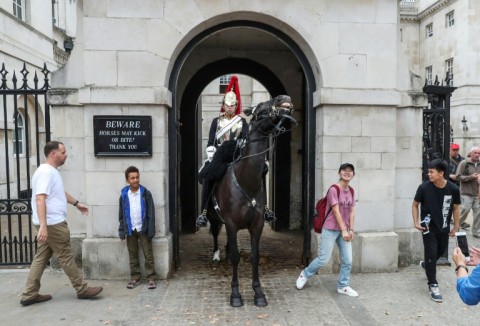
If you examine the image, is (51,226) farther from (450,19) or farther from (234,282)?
(450,19)

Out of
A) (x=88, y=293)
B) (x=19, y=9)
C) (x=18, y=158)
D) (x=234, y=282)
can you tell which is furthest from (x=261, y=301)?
(x=19, y=9)

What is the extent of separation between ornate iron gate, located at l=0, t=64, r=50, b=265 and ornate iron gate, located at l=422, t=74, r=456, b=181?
6.44m

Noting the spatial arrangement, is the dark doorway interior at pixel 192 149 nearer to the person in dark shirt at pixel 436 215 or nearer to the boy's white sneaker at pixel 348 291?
the boy's white sneaker at pixel 348 291

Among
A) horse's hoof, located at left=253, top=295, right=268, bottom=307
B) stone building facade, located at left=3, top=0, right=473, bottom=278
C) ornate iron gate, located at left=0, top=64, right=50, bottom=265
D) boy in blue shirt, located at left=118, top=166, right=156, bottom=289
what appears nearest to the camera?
horse's hoof, located at left=253, top=295, right=268, bottom=307

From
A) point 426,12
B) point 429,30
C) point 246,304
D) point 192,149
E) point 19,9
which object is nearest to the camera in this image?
point 246,304

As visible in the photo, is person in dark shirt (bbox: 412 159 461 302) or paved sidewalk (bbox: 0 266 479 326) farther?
person in dark shirt (bbox: 412 159 461 302)

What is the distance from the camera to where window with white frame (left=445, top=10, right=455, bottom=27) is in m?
32.7

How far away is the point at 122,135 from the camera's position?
6.07 m

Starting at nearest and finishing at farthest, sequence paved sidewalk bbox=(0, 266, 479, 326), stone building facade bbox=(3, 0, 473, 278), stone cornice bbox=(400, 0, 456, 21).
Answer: paved sidewalk bbox=(0, 266, 479, 326)
stone building facade bbox=(3, 0, 473, 278)
stone cornice bbox=(400, 0, 456, 21)

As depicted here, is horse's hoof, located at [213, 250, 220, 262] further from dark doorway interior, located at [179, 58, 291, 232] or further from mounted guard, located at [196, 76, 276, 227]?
dark doorway interior, located at [179, 58, 291, 232]

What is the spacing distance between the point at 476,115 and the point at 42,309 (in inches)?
1258

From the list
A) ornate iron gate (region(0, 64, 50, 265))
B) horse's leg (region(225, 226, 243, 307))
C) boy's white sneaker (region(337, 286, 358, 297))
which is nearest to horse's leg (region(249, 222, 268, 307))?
horse's leg (region(225, 226, 243, 307))

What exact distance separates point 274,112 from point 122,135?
2.50 metres

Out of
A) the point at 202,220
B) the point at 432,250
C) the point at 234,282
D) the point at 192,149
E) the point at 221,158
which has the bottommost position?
the point at 234,282
